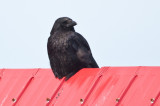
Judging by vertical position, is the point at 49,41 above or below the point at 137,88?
above

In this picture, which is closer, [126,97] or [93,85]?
[126,97]

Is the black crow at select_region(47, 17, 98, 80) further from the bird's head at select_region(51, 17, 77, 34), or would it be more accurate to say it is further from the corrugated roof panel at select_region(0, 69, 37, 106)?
the corrugated roof panel at select_region(0, 69, 37, 106)

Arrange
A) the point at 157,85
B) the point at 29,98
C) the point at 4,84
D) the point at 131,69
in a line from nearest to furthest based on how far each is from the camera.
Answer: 1. the point at 157,85
2. the point at 131,69
3. the point at 29,98
4. the point at 4,84

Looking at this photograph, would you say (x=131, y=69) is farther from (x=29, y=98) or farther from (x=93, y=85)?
(x=29, y=98)

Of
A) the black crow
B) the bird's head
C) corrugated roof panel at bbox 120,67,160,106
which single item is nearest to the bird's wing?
the black crow

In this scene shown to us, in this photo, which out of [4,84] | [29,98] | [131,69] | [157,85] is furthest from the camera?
[4,84]

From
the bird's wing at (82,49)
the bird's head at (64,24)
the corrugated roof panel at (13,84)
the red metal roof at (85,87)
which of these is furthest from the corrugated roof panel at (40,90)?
the bird's head at (64,24)

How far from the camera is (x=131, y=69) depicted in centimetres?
1315

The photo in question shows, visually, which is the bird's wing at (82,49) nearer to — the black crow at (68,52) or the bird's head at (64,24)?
the black crow at (68,52)

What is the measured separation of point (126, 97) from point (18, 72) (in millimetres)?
3317

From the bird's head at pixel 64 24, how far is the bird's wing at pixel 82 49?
25 centimetres

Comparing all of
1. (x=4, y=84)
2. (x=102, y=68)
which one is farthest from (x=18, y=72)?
(x=102, y=68)

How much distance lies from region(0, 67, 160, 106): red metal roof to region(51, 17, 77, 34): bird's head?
3.91ft

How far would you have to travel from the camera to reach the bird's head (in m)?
16.1
